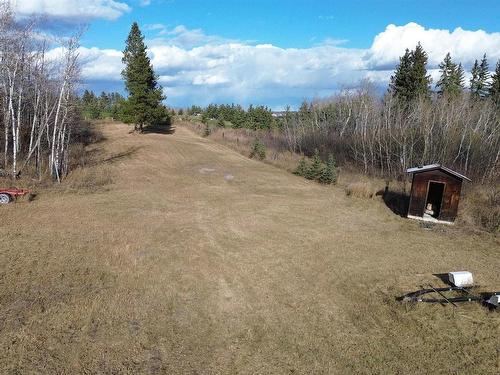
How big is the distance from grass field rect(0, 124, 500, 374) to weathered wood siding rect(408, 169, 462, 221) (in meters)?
1.13

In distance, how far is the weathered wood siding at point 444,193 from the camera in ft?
56.3

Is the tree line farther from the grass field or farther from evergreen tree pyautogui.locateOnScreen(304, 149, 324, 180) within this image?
evergreen tree pyautogui.locateOnScreen(304, 149, 324, 180)

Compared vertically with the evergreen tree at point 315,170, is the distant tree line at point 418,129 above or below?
above

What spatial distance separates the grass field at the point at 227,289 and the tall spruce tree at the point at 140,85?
972 inches

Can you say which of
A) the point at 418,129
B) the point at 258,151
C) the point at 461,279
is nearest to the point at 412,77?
the point at 418,129

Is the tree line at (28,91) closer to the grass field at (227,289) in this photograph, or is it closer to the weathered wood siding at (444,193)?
the grass field at (227,289)

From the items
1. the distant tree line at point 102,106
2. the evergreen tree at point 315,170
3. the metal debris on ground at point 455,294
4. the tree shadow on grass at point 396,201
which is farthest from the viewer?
the distant tree line at point 102,106

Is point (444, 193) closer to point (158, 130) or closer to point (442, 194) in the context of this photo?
point (442, 194)

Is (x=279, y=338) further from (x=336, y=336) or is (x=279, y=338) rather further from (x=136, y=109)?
(x=136, y=109)

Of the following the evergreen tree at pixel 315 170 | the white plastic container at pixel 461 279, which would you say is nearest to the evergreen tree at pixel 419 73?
the evergreen tree at pixel 315 170

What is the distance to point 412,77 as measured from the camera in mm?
37375

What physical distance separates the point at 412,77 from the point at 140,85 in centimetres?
2803

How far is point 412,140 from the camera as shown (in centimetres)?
2850

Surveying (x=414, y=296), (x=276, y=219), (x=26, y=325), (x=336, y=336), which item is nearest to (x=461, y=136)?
(x=276, y=219)
